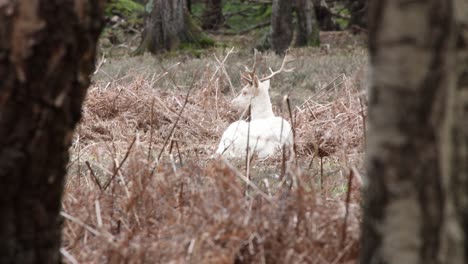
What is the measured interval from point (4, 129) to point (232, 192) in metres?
1.14

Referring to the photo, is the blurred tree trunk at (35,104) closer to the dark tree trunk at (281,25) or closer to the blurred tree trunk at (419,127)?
the blurred tree trunk at (419,127)

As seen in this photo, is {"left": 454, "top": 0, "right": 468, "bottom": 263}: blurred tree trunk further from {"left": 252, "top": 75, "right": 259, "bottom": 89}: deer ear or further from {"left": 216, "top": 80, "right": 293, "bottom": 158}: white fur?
{"left": 252, "top": 75, "right": 259, "bottom": 89}: deer ear

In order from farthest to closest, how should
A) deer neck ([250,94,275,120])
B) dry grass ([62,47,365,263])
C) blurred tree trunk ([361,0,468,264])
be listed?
deer neck ([250,94,275,120]) < dry grass ([62,47,365,263]) < blurred tree trunk ([361,0,468,264])

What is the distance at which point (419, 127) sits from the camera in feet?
6.75

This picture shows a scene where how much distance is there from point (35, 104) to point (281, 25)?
52.6ft

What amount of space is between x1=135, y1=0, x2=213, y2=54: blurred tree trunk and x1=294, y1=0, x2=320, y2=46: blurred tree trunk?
2.76m

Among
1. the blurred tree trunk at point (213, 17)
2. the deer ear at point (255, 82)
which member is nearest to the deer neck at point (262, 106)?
the deer ear at point (255, 82)

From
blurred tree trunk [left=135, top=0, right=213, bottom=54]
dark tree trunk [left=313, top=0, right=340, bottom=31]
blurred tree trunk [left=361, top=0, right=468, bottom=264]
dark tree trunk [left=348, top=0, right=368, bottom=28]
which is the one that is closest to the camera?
blurred tree trunk [left=361, top=0, right=468, bottom=264]

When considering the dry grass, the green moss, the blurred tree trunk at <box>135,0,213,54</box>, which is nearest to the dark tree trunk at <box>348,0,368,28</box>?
the green moss

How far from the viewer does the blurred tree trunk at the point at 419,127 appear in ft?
6.69

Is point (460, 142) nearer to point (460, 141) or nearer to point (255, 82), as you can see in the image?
point (460, 141)

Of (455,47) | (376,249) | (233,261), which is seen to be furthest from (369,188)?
(233,261)

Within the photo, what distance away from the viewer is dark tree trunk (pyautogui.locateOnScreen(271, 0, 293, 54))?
59.0 ft

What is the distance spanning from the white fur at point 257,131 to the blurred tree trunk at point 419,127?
3.96 metres
